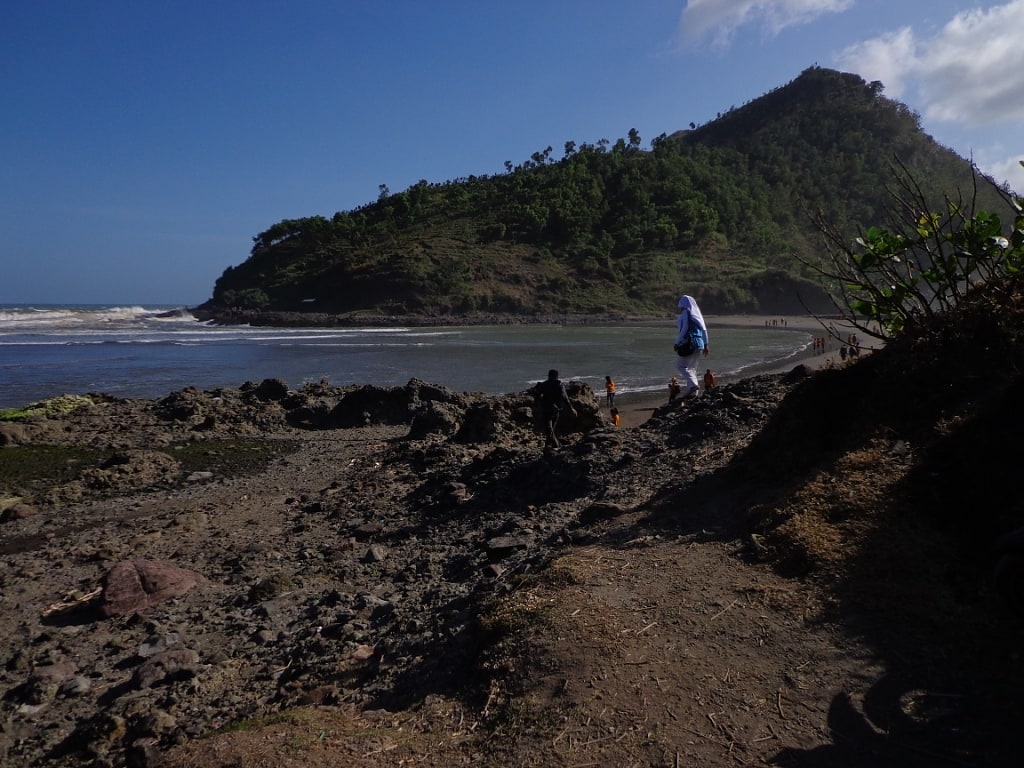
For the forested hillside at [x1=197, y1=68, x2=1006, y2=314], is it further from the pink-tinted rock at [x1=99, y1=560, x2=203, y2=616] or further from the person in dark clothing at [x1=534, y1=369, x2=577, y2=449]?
the pink-tinted rock at [x1=99, y1=560, x2=203, y2=616]

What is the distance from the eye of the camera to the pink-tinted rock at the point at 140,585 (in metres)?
6.07

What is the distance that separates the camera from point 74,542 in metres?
8.32

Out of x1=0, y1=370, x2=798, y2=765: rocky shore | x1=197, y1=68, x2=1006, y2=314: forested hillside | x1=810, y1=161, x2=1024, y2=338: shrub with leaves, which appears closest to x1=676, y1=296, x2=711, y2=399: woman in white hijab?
x1=0, y1=370, x2=798, y2=765: rocky shore

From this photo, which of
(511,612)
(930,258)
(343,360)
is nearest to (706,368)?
(343,360)

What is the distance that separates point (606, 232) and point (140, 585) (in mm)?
90949

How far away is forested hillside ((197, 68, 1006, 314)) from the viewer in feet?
262

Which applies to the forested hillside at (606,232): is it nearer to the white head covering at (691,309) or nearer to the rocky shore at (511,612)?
the white head covering at (691,309)

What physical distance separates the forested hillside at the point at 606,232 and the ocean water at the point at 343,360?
A: 2997cm

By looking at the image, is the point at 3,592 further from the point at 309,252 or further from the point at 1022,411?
the point at 309,252

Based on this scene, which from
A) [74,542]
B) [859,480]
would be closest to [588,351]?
[74,542]

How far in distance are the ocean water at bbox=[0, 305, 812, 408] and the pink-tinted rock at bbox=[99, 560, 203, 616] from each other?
14.6 m

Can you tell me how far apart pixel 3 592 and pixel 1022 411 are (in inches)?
319

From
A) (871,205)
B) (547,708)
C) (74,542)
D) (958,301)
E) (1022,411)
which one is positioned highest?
(871,205)

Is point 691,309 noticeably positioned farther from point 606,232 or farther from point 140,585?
point 606,232
